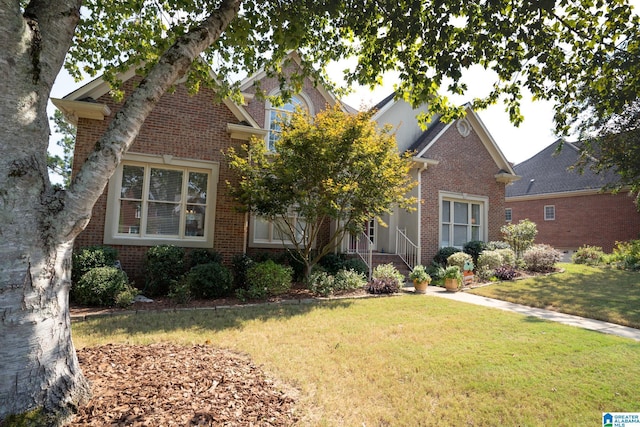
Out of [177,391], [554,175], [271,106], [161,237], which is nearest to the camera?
[177,391]

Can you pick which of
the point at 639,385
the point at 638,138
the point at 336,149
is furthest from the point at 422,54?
the point at 638,138

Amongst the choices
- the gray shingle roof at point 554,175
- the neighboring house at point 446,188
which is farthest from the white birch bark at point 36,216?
the gray shingle roof at point 554,175

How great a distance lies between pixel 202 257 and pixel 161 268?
Result: 1.05m

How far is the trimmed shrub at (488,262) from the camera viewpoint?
38.9ft

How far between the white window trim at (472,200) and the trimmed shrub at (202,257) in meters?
8.95

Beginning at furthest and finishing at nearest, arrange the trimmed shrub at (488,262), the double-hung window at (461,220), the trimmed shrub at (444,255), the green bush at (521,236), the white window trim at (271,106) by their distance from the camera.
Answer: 1. the green bush at (521,236)
2. the double-hung window at (461,220)
3. the trimmed shrub at (444,255)
4. the white window trim at (271,106)
5. the trimmed shrub at (488,262)

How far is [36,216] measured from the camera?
2520mm

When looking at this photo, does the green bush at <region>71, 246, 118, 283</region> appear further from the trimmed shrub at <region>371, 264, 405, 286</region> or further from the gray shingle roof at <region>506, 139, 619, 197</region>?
the gray shingle roof at <region>506, 139, 619, 197</region>

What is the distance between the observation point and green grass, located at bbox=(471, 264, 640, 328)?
7113mm

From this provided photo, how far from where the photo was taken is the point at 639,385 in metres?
3.63

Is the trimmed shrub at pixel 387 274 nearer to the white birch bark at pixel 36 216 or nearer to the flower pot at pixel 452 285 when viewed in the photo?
the flower pot at pixel 452 285

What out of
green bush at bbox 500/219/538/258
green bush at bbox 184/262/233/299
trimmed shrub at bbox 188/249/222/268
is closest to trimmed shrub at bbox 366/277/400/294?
green bush at bbox 184/262/233/299

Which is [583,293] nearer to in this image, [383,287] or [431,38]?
[383,287]

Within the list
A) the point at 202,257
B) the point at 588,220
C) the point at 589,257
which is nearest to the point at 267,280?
the point at 202,257
